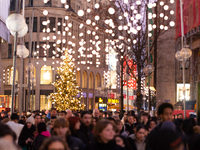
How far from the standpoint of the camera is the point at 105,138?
18.7ft

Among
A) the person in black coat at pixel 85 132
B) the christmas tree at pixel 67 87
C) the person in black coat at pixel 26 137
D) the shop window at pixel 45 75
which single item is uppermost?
the shop window at pixel 45 75

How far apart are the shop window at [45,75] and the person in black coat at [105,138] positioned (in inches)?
2183

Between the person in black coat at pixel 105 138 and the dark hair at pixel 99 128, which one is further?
the dark hair at pixel 99 128

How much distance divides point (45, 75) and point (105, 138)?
5572 centimetres

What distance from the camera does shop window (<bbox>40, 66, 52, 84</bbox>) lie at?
200 ft

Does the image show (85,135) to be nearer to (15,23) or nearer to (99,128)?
(99,128)

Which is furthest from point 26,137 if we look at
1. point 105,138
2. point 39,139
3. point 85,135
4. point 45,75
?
point 45,75

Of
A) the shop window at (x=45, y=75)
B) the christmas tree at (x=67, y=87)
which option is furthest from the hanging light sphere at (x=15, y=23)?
the shop window at (x=45, y=75)

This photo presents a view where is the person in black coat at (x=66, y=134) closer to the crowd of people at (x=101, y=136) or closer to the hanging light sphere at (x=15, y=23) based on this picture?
the crowd of people at (x=101, y=136)

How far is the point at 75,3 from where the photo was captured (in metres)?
63.5

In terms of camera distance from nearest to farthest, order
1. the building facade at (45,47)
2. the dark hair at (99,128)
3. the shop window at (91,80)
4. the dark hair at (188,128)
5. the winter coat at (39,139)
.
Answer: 1. the dark hair at (99,128)
2. the dark hair at (188,128)
3. the winter coat at (39,139)
4. the building facade at (45,47)
5. the shop window at (91,80)

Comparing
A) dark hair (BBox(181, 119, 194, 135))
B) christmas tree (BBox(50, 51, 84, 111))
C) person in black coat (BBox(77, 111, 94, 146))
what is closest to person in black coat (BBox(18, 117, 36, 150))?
person in black coat (BBox(77, 111, 94, 146))

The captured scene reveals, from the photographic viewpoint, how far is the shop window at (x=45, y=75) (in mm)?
60812

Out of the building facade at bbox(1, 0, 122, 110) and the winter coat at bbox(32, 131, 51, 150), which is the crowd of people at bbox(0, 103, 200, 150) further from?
the building facade at bbox(1, 0, 122, 110)
